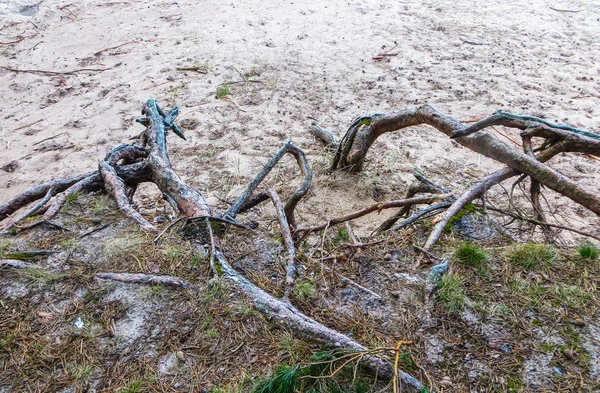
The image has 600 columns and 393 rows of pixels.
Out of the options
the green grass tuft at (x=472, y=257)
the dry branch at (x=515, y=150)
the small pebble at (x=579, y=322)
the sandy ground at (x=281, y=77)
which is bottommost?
the sandy ground at (x=281, y=77)

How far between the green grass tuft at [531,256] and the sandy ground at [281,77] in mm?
1867

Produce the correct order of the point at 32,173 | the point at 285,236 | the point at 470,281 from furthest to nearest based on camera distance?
the point at 32,173
the point at 285,236
the point at 470,281

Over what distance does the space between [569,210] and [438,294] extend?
7.88ft

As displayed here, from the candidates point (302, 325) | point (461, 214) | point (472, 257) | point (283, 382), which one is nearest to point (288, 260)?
point (302, 325)

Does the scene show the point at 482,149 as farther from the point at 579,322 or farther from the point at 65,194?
the point at 65,194

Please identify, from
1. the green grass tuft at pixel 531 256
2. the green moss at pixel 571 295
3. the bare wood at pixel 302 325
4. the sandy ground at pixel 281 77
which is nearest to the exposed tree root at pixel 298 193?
the bare wood at pixel 302 325

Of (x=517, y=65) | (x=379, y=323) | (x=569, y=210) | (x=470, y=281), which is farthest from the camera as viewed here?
(x=517, y=65)

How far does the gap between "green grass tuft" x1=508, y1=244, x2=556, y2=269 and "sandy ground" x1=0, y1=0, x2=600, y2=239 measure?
187 cm

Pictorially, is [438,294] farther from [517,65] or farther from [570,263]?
[517,65]

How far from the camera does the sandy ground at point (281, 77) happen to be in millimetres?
4641

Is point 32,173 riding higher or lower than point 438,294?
lower

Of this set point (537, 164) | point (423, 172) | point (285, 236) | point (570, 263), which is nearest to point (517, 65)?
point (423, 172)

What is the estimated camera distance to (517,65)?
6.07m

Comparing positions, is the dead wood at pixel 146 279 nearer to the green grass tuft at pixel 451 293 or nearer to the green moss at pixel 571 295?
the green grass tuft at pixel 451 293
